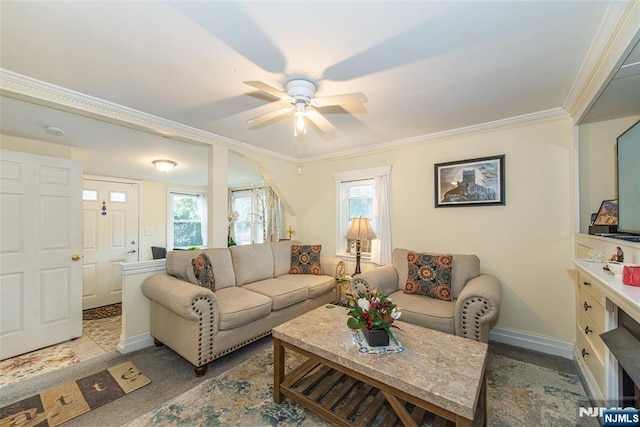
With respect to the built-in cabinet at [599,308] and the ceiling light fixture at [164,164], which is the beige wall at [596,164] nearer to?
the built-in cabinet at [599,308]

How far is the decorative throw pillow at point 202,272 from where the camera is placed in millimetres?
2541

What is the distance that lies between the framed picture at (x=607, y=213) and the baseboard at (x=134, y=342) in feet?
14.4

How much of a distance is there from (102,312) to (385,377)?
436 cm

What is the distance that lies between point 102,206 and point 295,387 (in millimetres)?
4546

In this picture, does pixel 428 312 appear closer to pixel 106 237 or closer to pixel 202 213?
pixel 106 237

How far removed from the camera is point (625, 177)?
5.25ft

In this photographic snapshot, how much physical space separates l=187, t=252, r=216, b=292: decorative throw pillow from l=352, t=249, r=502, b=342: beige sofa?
1.54 meters

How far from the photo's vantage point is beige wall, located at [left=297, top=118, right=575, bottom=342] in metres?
2.52

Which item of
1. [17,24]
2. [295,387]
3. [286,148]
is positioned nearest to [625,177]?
[295,387]

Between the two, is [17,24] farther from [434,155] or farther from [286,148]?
[434,155]

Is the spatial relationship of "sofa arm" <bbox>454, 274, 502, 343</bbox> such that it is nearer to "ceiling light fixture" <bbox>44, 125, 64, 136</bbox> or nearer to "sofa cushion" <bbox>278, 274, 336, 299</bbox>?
"sofa cushion" <bbox>278, 274, 336, 299</bbox>

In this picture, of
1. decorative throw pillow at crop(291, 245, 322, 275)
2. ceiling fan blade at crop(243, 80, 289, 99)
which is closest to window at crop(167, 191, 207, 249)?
decorative throw pillow at crop(291, 245, 322, 275)

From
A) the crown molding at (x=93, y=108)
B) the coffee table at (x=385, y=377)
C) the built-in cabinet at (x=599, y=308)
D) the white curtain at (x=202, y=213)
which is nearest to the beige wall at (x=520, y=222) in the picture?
the built-in cabinet at (x=599, y=308)

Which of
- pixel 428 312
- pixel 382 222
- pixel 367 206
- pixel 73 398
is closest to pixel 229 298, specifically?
pixel 73 398
